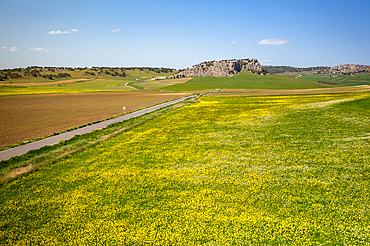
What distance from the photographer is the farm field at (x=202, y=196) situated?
933cm

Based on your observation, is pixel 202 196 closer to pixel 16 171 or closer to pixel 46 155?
pixel 16 171

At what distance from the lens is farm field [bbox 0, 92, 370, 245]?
933 centimetres

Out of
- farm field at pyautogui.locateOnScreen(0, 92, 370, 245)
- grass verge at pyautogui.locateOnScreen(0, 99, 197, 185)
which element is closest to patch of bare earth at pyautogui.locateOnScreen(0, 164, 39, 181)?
grass verge at pyautogui.locateOnScreen(0, 99, 197, 185)

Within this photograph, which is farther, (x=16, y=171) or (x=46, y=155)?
(x=46, y=155)

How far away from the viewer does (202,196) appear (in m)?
12.4

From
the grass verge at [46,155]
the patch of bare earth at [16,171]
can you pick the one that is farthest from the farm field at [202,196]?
the grass verge at [46,155]

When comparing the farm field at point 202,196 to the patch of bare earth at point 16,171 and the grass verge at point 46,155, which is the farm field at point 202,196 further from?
the grass verge at point 46,155

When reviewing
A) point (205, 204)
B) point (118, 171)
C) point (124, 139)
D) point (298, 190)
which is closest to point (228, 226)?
point (205, 204)

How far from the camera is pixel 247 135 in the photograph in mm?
26391

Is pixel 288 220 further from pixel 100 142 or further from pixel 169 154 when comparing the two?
pixel 100 142

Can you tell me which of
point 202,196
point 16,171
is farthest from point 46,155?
point 202,196

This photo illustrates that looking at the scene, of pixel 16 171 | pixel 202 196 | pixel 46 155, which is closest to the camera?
pixel 202 196

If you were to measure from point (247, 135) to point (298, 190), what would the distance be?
14270 mm

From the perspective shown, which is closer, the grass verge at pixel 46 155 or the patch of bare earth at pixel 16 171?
the patch of bare earth at pixel 16 171
